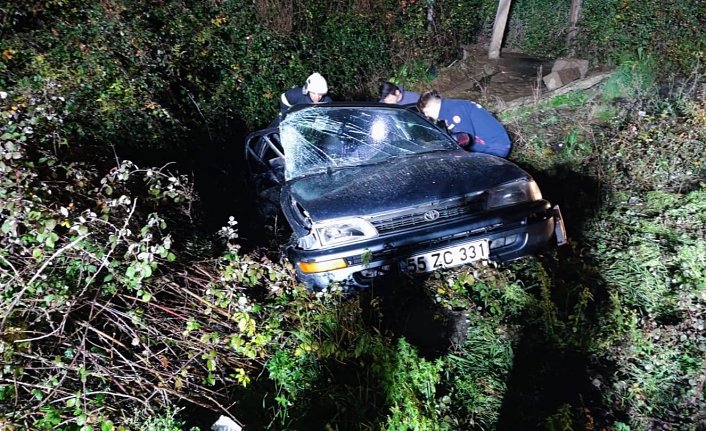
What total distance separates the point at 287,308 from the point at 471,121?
2893 mm

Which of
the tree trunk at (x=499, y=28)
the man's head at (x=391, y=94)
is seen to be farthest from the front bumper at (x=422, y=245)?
the tree trunk at (x=499, y=28)

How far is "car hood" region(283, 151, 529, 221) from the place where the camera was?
3340 millimetres

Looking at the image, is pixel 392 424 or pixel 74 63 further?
pixel 74 63

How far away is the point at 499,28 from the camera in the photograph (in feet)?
33.4

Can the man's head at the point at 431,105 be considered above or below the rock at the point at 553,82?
above

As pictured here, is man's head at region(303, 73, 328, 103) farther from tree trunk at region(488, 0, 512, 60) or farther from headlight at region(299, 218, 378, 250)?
tree trunk at region(488, 0, 512, 60)

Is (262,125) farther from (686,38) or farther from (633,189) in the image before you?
(686,38)

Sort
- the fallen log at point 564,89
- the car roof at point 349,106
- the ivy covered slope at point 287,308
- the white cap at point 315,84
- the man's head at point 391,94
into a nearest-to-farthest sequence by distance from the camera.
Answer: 1. the ivy covered slope at point 287,308
2. the car roof at point 349,106
3. the man's head at point 391,94
4. the white cap at point 315,84
5. the fallen log at point 564,89

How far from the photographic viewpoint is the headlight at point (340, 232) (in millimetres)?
3209

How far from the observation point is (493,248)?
10.8ft

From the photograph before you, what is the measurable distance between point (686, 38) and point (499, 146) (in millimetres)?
4834

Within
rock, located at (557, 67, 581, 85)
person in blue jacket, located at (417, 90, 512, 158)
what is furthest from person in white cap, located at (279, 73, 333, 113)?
rock, located at (557, 67, 581, 85)

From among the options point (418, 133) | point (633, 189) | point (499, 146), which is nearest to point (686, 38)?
point (633, 189)

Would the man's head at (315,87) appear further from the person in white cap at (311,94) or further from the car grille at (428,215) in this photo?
the car grille at (428,215)
